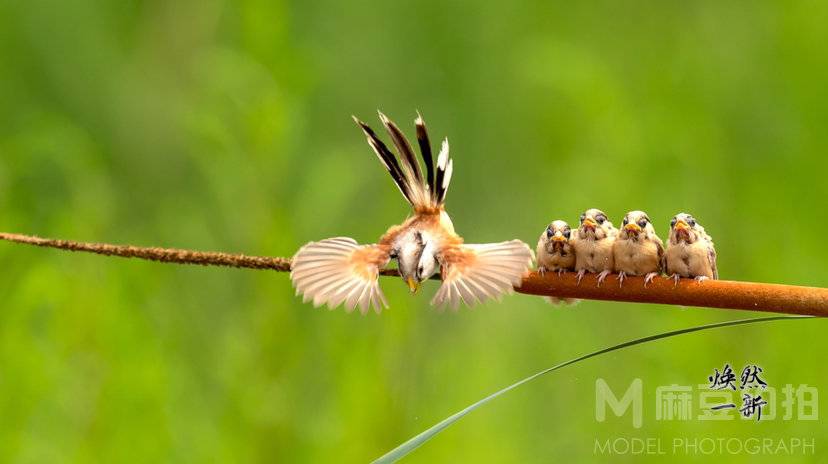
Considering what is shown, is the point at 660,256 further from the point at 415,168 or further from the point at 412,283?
the point at 412,283

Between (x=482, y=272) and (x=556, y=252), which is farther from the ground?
(x=556, y=252)

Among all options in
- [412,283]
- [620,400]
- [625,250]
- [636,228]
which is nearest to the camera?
[412,283]

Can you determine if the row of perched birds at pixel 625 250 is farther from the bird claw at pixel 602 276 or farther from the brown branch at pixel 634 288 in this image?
the brown branch at pixel 634 288

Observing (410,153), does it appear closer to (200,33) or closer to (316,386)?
(316,386)

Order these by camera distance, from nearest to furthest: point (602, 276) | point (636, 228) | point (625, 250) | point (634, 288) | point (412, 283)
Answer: point (412, 283), point (634, 288), point (602, 276), point (625, 250), point (636, 228)

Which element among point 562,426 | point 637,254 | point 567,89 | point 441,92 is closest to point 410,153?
point 637,254

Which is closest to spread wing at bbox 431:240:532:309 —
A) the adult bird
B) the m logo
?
the adult bird

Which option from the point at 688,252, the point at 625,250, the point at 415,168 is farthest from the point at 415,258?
the point at 688,252

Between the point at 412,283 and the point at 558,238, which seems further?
the point at 558,238
